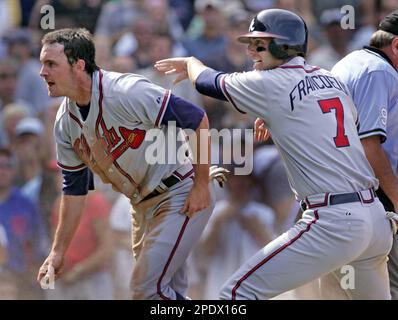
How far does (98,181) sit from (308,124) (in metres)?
3.96

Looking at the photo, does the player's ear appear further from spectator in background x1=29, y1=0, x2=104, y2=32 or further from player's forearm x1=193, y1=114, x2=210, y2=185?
spectator in background x1=29, y1=0, x2=104, y2=32

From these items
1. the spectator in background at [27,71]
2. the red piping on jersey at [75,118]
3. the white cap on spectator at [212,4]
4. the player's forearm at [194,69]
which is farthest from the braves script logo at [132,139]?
the white cap on spectator at [212,4]

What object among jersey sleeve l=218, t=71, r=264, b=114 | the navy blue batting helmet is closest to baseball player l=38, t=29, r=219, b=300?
jersey sleeve l=218, t=71, r=264, b=114

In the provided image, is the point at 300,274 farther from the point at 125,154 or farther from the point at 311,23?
the point at 311,23

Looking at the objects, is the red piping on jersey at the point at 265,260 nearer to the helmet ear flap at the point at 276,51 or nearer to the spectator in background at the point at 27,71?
the helmet ear flap at the point at 276,51

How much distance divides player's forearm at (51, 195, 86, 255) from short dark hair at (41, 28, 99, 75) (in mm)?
785

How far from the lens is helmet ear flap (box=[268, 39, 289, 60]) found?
5.04 meters

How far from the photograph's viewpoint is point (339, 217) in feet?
16.0

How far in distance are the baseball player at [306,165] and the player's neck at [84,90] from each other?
699mm

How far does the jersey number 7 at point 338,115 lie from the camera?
16.1 feet

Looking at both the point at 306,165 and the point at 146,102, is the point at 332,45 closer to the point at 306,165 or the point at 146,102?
the point at 146,102

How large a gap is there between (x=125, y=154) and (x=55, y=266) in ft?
2.52
